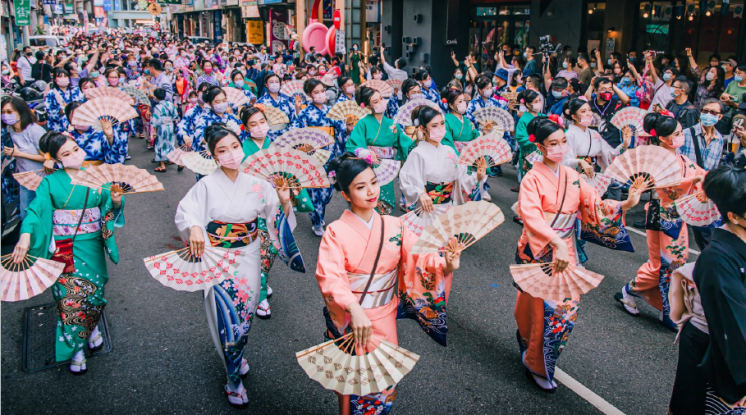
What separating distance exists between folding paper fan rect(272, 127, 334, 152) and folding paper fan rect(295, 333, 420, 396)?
3358mm

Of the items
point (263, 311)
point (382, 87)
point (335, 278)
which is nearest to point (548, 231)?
point (335, 278)

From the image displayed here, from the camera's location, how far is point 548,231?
137 inches

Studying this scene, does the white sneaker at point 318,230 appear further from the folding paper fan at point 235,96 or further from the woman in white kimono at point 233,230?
the woman in white kimono at point 233,230

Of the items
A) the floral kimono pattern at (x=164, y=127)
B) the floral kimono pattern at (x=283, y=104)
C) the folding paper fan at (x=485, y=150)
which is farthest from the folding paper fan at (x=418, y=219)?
the floral kimono pattern at (x=164, y=127)

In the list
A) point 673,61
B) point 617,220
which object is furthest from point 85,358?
point 673,61

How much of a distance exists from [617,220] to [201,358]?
3.08m

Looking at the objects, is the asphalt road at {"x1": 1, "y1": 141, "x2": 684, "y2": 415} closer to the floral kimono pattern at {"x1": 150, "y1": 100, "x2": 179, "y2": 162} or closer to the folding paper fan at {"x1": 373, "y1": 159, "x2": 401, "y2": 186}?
the folding paper fan at {"x1": 373, "y1": 159, "x2": 401, "y2": 186}

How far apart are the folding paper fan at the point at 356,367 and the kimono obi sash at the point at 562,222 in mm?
1659

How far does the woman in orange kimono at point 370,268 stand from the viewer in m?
2.83

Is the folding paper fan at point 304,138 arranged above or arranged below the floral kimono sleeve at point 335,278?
above

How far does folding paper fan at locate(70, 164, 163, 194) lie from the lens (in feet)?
12.6

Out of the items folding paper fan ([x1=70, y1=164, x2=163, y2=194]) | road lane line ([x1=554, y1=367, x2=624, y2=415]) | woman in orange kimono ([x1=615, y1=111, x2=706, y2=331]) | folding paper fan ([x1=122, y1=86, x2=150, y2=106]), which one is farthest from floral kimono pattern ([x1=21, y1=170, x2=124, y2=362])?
folding paper fan ([x1=122, y1=86, x2=150, y2=106])

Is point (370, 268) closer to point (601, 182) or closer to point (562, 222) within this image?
point (562, 222)

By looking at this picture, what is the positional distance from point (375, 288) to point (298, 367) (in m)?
1.41
